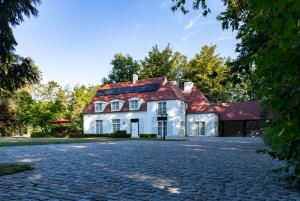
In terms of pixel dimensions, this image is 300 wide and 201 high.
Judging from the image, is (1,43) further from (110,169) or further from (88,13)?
(88,13)

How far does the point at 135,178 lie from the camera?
6.88 m

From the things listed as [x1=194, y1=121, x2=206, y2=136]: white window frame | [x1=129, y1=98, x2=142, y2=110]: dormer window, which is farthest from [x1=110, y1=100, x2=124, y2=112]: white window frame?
[x1=194, y1=121, x2=206, y2=136]: white window frame

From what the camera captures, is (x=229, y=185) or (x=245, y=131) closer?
(x=229, y=185)

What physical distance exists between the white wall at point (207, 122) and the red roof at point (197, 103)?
69 cm

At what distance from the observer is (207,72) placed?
5366cm

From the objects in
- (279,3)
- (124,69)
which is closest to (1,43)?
(279,3)

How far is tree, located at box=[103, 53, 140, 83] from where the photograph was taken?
61.9 metres

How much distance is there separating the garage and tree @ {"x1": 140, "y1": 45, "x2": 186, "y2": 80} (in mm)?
15359

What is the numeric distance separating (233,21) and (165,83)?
30.8 meters

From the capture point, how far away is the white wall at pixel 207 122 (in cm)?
4144

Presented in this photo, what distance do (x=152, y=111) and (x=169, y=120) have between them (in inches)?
104

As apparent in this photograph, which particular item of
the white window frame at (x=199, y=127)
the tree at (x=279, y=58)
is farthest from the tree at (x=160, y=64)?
the tree at (x=279, y=58)

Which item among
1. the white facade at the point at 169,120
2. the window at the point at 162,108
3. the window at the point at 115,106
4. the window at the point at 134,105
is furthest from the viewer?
the window at the point at 115,106

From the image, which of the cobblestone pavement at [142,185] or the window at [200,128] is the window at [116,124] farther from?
→ the cobblestone pavement at [142,185]
